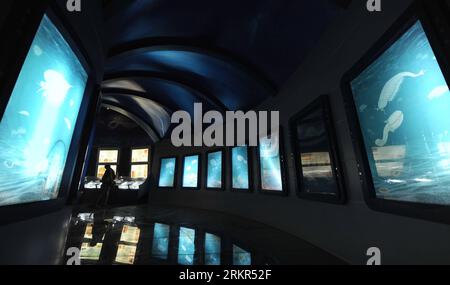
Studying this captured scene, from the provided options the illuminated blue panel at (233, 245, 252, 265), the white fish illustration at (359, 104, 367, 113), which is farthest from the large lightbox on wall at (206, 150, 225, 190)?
the white fish illustration at (359, 104, 367, 113)

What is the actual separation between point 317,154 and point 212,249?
2.30 m

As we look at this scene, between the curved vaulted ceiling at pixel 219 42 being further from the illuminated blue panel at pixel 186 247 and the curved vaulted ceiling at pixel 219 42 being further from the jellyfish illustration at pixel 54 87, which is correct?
the illuminated blue panel at pixel 186 247

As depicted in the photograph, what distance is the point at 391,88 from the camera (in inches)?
74.2

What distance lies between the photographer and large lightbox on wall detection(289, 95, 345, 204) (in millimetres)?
2793

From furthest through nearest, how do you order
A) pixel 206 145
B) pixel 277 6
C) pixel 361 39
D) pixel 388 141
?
pixel 206 145
pixel 277 6
pixel 361 39
pixel 388 141

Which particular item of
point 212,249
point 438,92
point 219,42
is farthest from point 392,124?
point 219,42

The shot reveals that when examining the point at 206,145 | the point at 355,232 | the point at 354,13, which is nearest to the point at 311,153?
the point at 355,232

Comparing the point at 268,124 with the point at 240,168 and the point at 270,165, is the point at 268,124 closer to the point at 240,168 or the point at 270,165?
the point at 270,165

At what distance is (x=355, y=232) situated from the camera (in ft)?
7.86

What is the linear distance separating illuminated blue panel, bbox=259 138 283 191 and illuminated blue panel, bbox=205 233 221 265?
71.2 inches

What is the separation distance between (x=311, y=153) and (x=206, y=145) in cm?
510

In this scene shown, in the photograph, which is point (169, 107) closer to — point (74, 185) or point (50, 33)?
point (74, 185)

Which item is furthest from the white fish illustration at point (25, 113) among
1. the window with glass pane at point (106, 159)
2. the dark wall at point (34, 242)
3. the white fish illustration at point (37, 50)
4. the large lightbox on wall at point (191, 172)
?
the window with glass pane at point (106, 159)

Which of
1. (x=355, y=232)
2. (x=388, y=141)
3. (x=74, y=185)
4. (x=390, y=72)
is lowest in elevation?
(x=355, y=232)
